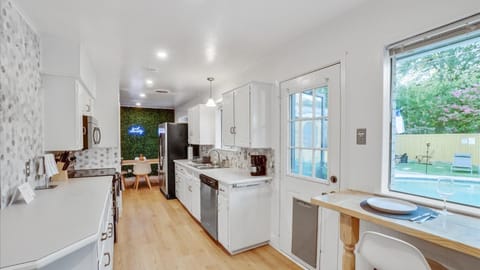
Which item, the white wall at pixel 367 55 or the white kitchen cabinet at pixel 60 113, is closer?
the white wall at pixel 367 55

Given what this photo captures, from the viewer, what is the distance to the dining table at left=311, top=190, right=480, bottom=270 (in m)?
1.09

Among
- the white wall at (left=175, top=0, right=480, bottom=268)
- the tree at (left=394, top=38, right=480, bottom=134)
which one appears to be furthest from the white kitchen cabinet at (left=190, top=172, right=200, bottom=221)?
the tree at (left=394, top=38, right=480, bottom=134)

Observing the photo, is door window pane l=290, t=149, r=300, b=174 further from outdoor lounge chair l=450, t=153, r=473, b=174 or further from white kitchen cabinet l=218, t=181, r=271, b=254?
outdoor lounge chair l=450, t=153, r=473, b=174

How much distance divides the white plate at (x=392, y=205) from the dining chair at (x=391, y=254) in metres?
0.17

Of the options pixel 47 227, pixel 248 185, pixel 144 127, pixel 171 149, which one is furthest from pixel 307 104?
pixel 144 127

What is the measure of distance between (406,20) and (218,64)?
90.7 inches

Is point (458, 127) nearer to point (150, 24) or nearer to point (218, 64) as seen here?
point (150, 24)

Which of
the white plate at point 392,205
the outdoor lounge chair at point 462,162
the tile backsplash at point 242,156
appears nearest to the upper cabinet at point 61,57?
the tile backsplash at point 242,156

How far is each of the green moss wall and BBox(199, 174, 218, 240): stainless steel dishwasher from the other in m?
5.06

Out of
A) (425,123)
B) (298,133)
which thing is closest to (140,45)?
(298,133)

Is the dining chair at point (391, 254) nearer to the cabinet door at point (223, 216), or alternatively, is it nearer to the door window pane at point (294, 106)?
the door window pane at point (294, 106)

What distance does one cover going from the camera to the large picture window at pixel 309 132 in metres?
2.34

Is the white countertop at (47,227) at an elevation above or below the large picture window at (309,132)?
below

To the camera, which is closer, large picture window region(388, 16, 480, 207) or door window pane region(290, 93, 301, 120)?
large picture window region(388, 16, 480, 207)
